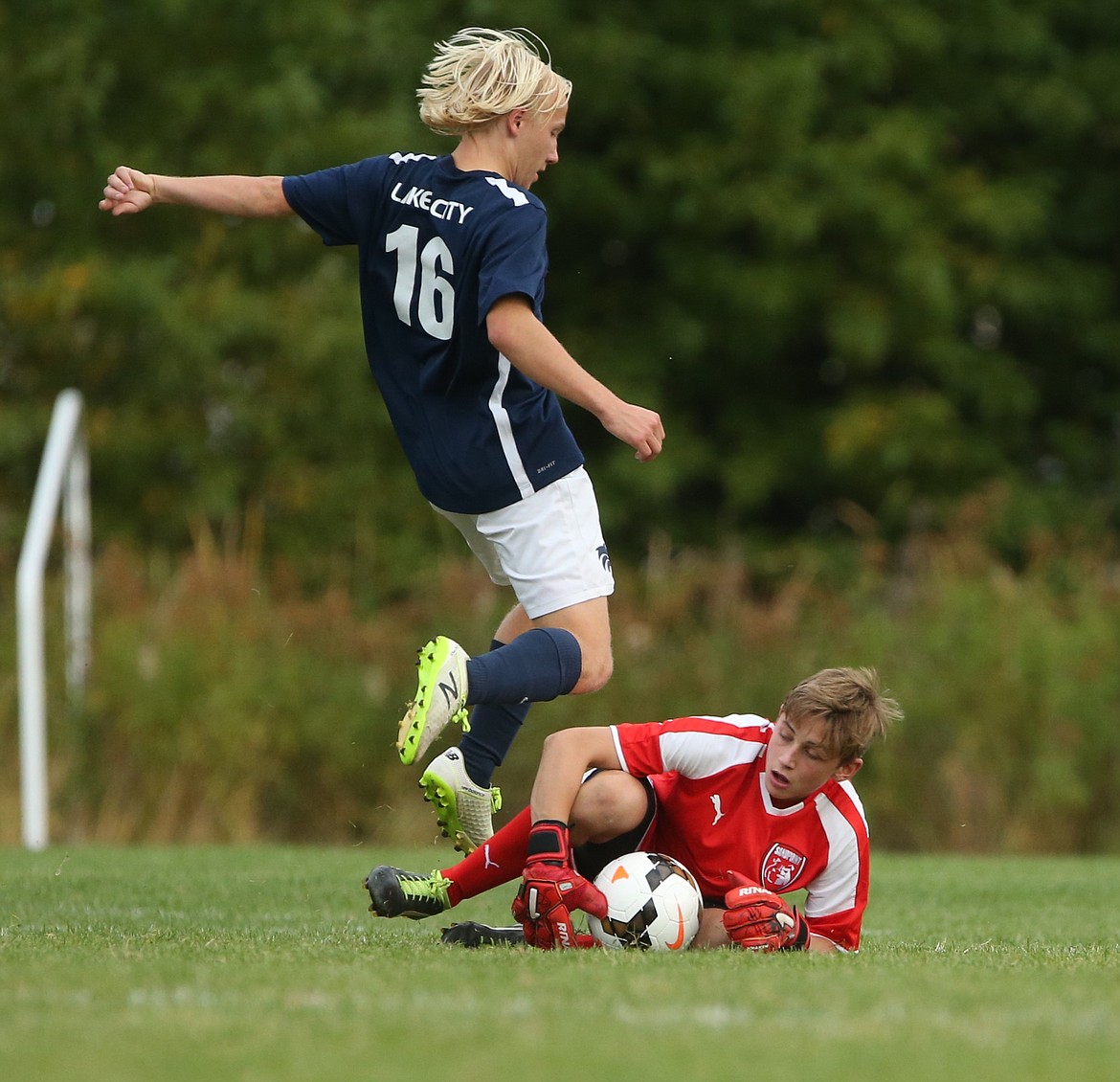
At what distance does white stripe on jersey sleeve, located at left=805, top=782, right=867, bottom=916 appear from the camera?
4.96 m

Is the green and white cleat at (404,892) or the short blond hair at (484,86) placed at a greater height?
the short blond hair at (484,86)

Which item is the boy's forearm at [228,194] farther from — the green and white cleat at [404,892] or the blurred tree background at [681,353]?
the blurred tree background at [681,353]

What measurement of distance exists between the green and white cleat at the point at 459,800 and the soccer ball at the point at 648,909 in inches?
27.9

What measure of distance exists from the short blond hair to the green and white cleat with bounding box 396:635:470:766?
4.77 ft

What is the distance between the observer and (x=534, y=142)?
17.4 ft

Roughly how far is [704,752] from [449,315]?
1.34m

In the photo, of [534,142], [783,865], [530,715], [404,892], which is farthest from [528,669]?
[530,715]

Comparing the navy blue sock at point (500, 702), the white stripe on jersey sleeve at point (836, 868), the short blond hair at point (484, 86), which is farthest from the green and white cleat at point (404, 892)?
the short blond hair at point (484, 86)

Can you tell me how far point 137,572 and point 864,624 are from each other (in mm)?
4416

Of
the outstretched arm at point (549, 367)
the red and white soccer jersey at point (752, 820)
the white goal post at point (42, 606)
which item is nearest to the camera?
the outstretched arm at point (549, 367)

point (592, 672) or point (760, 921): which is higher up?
point (592, 672)

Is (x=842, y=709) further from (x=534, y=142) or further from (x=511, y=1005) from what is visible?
(x=534, y=142)

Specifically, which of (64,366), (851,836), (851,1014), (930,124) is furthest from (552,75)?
(930,124)

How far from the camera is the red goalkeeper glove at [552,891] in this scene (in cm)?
463
